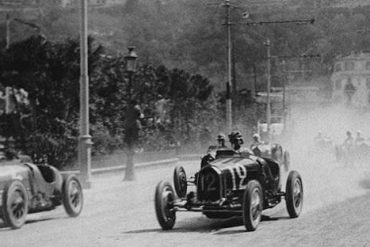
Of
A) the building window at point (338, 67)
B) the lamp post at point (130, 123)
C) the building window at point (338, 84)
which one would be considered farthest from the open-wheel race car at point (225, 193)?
the building window at point (338, 84)

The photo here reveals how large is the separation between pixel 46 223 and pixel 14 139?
37.4ft

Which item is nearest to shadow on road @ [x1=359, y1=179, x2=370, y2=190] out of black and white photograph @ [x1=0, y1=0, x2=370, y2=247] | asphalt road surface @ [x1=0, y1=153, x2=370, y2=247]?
black and white photograph @ [x1=0, y1=0, x2=370, y2=247]

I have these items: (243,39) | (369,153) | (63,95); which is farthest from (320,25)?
(63,95)

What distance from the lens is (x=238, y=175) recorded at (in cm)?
1420

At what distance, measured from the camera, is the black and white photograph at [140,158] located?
45.3ft

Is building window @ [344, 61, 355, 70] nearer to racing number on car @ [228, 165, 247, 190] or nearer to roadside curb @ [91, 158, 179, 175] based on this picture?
roadside curb @ [91, 158, 179, 175]

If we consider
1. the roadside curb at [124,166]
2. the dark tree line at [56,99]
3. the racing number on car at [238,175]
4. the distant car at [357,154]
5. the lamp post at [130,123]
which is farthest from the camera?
the distant car at [357,154]

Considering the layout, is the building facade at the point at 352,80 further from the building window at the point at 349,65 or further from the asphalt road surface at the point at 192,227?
the asphalt road surface at the point at 192,227

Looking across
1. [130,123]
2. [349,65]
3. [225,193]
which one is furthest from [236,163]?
[349,65]

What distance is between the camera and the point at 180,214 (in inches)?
670

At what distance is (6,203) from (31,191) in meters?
1.37

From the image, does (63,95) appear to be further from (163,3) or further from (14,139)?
(163,3)

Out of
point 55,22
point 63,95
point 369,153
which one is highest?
point 55,22

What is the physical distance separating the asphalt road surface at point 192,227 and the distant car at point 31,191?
0.96 feet
